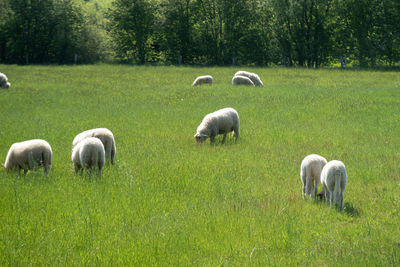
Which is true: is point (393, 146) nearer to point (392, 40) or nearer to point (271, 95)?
point (271, 95)

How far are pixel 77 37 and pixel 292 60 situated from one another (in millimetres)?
29781

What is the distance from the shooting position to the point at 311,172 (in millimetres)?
7605

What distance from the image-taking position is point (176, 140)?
12.8 meters

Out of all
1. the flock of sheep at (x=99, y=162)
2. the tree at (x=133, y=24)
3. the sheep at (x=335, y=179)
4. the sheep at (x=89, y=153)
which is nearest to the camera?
the sheep at (x=335, y=179)

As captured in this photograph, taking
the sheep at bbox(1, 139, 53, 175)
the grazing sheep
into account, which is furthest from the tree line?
the sheep at bbox(1, 139, 53, 175)

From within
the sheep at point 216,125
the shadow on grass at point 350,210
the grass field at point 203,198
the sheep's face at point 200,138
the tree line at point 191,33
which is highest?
the tree line at point 191,33

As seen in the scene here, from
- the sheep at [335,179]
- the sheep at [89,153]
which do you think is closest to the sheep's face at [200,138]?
the sheep at [89,153]

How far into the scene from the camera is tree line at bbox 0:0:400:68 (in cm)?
5150

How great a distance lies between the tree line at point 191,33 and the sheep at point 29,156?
46091 millimetres

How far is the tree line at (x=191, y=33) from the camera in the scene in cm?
5150

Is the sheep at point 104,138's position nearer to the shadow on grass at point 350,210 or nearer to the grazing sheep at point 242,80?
the shadow on grass at point 350,210

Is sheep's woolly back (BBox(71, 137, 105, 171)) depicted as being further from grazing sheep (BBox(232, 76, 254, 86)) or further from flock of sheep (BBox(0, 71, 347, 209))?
grazing sheep (BBox(232, 76, 254, 86))

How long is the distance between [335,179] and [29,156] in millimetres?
5865

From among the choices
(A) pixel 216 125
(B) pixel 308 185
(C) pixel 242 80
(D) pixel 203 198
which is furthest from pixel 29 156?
(C) pixel 242 80
